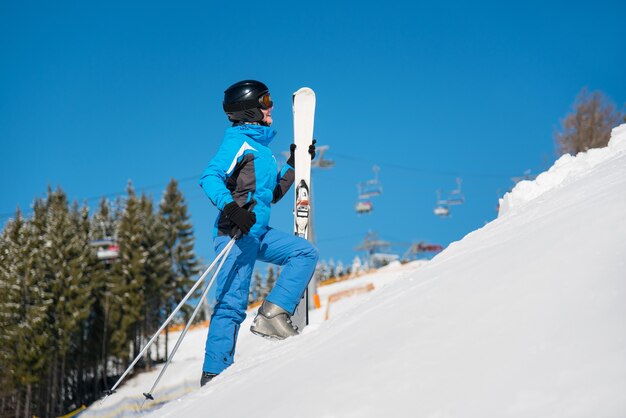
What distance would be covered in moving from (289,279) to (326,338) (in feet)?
6.05

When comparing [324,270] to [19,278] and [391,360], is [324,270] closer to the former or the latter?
[19,278]

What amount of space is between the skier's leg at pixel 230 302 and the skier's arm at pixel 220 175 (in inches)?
14.3

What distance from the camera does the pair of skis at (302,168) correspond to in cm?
571

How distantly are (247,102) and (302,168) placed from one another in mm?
1147

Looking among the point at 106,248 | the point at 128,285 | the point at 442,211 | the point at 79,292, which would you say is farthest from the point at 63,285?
the point at 442,211

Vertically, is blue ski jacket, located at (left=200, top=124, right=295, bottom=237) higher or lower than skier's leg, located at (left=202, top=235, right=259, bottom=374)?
higher

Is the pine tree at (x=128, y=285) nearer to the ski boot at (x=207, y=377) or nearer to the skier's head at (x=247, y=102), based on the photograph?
the skier's head at (x=247, y=102)

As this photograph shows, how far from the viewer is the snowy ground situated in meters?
1.84

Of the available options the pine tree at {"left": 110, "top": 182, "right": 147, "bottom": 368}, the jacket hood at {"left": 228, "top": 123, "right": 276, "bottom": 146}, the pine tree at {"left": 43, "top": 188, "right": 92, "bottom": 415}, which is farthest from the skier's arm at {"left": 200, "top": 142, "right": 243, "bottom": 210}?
the pine tree at {"left": 110, "top": 182, "right": 147, "bottom": 368}

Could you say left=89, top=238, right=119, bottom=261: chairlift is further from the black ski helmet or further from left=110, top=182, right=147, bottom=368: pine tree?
the black ski helmet

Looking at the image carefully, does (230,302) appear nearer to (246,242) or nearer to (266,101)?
(246,242)

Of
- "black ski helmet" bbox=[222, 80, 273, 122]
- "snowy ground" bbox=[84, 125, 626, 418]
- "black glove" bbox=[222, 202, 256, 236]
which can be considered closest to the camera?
"snowy ground" bbox=[84, 125, 626, 418]

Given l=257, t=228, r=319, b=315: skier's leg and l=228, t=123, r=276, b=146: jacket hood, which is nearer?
l=257, t=228, r=319, b=315: skier's leg

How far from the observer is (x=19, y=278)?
35.5 m
